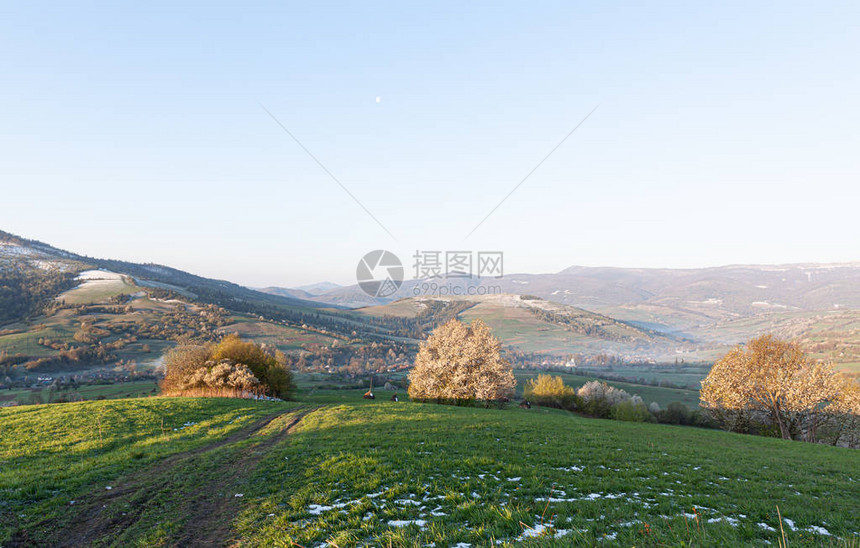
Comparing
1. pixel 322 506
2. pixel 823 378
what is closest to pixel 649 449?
pixel 322 506

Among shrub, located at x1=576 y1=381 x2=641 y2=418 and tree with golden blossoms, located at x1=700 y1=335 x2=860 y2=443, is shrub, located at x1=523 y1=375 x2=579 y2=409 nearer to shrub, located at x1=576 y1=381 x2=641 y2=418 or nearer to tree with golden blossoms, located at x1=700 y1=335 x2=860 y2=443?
shrub, located at x1=576 y1=381 x2=641 y2=418

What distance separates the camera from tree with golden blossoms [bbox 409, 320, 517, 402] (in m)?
48.4

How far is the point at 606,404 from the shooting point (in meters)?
72.8

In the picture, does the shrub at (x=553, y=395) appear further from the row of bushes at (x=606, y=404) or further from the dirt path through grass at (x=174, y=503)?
the dirt path through grass at (x=174, y=503)

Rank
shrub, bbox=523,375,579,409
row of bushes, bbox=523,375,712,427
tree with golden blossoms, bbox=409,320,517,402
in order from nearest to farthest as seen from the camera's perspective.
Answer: tree with golden blossoms, bbox=409,320,517,402 → row of bushes, bbox=523,375,712,427 → shrub, bbox=523,375,579,409

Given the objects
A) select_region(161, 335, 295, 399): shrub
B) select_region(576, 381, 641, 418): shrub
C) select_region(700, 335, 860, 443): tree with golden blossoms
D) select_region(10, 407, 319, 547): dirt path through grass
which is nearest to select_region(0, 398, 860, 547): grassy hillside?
select_region(10, 407, 319, 547): dirt path through grass

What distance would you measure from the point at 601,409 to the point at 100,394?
10662cm

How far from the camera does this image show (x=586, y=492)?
1067 cm

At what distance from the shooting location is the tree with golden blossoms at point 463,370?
48438 millimetres

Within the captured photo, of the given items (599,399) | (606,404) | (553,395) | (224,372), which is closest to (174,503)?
→ (224,372)

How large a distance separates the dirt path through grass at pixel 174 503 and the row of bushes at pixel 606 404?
68.3 meters

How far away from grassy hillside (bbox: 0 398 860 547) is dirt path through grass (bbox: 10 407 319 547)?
58 millimetres

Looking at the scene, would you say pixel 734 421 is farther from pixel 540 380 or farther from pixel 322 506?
pixel 322 506

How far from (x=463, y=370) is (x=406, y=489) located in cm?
3915
